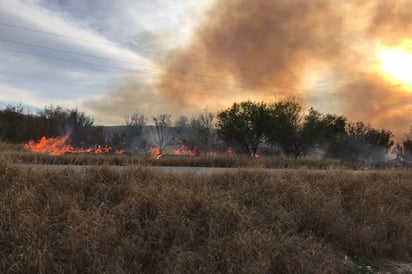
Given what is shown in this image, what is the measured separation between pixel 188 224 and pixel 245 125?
117ft

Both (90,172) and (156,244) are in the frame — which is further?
(90,172)

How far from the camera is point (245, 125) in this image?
141 feet

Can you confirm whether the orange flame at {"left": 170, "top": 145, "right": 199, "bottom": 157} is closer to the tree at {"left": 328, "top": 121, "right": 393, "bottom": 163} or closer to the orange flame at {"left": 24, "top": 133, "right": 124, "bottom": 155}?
the orange flame at {"left": 24, "top": 133, "right": 124, "bottom": 155}

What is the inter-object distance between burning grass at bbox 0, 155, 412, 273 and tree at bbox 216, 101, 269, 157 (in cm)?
3172

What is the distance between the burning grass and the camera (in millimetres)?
6418

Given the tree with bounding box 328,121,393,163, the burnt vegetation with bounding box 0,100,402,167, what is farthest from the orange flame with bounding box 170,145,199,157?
the tree with bounding box 328,121,393,163

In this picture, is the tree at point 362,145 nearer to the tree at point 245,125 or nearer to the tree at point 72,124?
the tree at point 245,125

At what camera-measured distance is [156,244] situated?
275 inches

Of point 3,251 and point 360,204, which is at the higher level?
point 360,204

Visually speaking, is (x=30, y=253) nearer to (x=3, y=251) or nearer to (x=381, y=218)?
(x=3, y=251)

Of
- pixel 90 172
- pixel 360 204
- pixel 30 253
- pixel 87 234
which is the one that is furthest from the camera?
pixel 360 204

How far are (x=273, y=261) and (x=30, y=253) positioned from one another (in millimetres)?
3733

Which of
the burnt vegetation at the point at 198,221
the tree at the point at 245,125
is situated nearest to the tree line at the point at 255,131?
the tree at the point at 245,125

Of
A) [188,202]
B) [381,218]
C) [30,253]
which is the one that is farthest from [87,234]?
[381,218]
